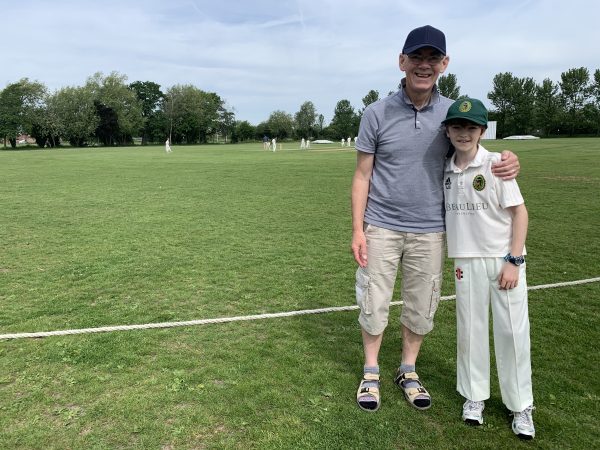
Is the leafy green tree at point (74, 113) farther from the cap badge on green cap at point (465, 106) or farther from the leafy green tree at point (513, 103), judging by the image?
the cap badge on green cap at point (465, 106)

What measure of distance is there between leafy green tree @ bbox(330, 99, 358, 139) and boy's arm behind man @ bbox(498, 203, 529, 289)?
9844 cm

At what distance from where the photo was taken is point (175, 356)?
397 centimetres

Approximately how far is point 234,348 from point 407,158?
7.37 ft

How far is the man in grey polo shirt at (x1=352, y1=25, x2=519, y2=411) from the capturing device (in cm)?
303

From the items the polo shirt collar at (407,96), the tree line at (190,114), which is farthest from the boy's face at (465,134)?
the tree line at (190,114)

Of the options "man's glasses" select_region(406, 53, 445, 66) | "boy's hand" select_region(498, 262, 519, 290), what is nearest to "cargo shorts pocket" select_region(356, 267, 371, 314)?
"boy's hand" select_region(498, 262, 519, 290)

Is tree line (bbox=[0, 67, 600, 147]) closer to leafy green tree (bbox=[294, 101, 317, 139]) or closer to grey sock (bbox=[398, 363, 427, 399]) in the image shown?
leafy green tree (bbox=[294, 101, 317, 139])

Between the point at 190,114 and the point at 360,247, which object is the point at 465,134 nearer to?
the point at 360,247

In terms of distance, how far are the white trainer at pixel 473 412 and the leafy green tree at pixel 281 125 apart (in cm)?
10028

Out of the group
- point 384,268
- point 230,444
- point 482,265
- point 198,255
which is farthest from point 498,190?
point 198,255

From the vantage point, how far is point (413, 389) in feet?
10.7

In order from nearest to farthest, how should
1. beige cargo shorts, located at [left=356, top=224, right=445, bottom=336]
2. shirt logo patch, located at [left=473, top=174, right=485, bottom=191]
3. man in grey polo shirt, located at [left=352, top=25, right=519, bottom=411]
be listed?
shirt logo patch, located at [left=473, top=174, right=485, bottom=191], man in grey polo shirt, located at [left=352, top=25, right=519, bottom=411], beige cargo shorts, located at [left=356, top=224, right=445, bottom=336]

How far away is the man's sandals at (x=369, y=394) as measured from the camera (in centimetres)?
318

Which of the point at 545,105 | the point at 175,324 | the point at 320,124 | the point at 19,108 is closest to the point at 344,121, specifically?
the point at 320,124
